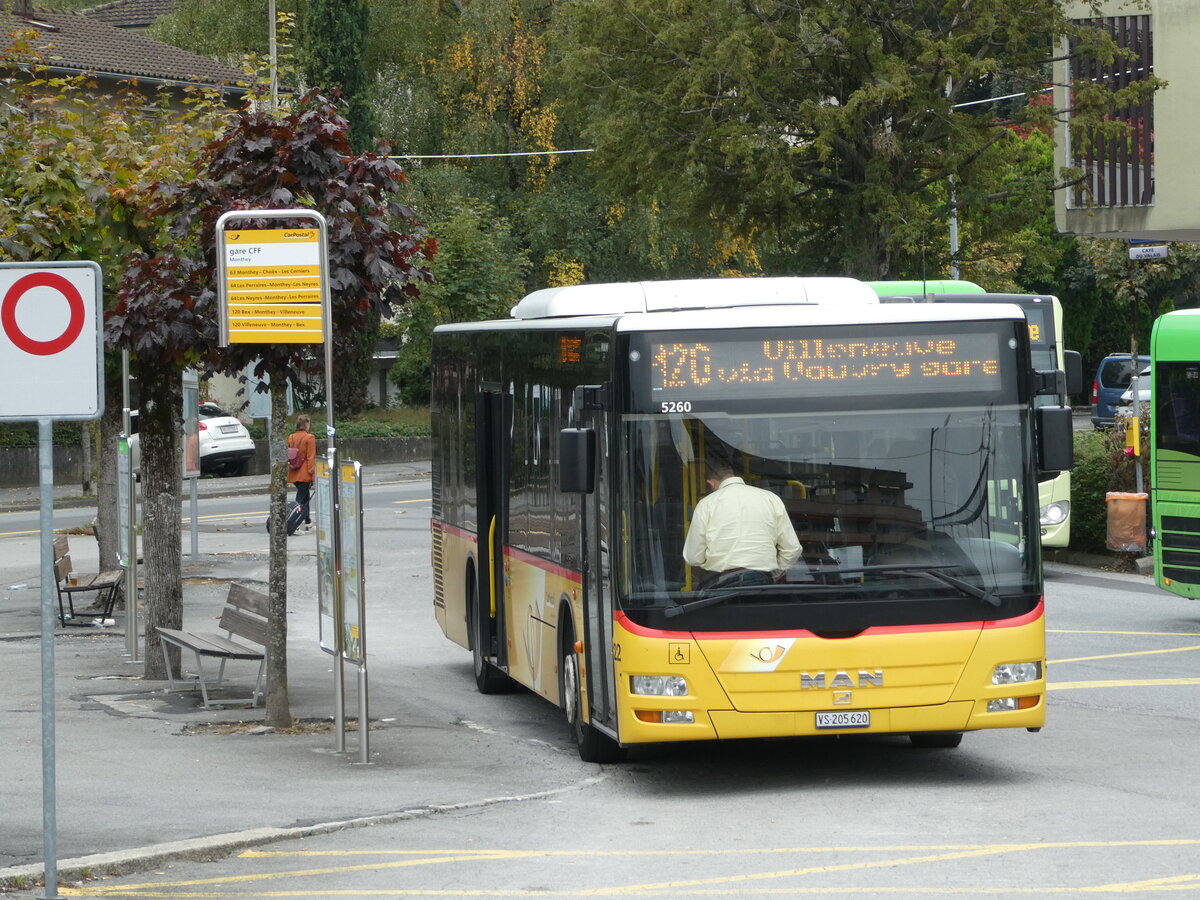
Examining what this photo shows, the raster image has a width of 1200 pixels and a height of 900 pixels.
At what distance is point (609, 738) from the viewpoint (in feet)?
37.4

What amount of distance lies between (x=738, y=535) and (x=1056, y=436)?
6.06ft

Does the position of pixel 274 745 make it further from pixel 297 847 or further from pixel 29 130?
pixel 29 130

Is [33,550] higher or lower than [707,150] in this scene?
lower

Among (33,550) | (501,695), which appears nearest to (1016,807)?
(501,695)

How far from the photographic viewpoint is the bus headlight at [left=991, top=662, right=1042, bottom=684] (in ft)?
33.9

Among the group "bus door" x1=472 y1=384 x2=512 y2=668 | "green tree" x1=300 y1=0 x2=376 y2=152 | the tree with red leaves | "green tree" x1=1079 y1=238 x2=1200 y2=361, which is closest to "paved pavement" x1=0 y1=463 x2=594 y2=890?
"bus door" x1=472 y1=384 x2=512 y2=668

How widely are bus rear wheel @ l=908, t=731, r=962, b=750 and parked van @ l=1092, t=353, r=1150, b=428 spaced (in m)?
45.5

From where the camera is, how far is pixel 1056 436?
411 inches

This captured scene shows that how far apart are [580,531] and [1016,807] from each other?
3.00 metres

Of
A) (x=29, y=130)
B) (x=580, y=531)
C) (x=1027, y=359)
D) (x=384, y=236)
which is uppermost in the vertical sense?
(x=29, y=130)

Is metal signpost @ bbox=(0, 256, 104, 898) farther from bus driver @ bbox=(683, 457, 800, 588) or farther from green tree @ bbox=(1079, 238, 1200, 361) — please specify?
Result: green tree @ bbox=(1079, 238, 1200, 361)

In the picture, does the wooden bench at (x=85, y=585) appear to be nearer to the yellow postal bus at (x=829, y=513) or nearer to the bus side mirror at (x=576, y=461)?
the bus side mirror at (x=576, y=461)

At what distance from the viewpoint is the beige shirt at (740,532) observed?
1011 cm

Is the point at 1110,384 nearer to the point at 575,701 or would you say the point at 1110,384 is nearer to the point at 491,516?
the point at 491,516
